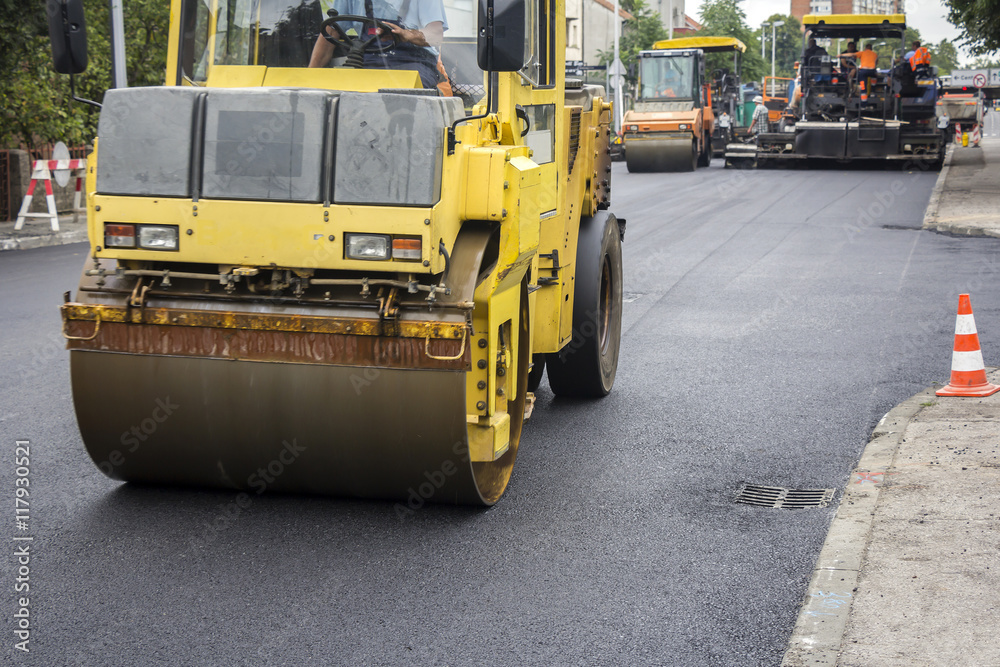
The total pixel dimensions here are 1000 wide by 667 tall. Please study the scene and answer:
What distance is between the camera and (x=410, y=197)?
4223mm

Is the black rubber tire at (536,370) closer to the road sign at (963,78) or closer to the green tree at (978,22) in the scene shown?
the green tree at (978,22)

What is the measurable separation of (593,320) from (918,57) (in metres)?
24.8

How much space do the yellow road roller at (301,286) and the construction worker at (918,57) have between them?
26.0 m

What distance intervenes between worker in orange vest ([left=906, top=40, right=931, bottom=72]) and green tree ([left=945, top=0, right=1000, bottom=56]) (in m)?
3.44

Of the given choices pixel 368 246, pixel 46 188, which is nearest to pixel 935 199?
pixel 46 188

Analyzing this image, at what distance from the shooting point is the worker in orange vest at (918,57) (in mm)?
28250

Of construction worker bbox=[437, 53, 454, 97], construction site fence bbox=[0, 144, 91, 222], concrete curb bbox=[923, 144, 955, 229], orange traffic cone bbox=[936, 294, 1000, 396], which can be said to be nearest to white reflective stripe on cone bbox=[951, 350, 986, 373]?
orange traffic cone bbox=[936, 294, 1000, 396]

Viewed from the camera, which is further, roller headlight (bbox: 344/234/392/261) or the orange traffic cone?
the orange traffic cone

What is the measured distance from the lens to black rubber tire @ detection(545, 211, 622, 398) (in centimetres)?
677

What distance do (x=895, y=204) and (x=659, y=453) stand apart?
636 inches

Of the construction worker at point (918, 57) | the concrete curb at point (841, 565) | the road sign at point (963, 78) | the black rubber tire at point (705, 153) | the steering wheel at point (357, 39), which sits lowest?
the concrete curb at point (841, 565)

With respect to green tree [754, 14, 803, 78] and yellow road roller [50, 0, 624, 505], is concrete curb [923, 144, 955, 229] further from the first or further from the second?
green tree [754, 14, 803, 78]

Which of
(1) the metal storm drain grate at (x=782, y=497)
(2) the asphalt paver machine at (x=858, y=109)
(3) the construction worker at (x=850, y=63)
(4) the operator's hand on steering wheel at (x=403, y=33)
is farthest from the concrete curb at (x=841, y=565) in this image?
(3) the construction worker at (x=850, y=63)

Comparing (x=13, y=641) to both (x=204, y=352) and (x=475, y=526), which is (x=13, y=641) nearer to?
(x=204, y=352)
